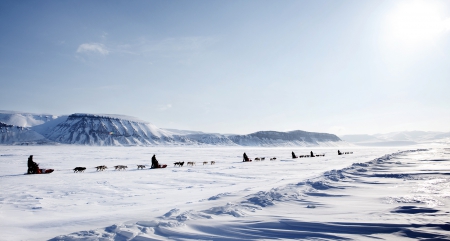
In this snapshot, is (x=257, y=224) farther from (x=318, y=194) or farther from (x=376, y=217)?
(x=318, y=194)

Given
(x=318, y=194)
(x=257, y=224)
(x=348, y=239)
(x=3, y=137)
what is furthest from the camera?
(x=3, y=137)

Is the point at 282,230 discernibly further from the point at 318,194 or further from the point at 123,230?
the point at 318,194

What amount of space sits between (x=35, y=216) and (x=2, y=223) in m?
0.76

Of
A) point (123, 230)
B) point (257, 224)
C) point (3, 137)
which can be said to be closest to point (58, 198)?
point (123, 230)

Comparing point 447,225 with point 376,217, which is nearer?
point 447,225

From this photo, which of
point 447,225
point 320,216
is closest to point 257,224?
point 320,216

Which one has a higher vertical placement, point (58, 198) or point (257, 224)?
point (257, 224)

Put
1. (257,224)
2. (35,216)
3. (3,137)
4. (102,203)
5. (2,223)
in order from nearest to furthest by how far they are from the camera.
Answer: (257,224) → (2,223) → (35,216) → (102,203) → (3,137)

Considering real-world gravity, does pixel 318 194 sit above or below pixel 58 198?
above

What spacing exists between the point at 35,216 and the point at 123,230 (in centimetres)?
407

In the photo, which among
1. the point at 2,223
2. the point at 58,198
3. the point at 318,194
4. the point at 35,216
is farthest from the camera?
the point at 58,198

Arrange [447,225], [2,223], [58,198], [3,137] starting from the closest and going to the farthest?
[447,225]
[2,223]
[58,198]
[3,137]

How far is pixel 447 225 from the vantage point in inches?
157

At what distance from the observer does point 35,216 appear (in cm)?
646
